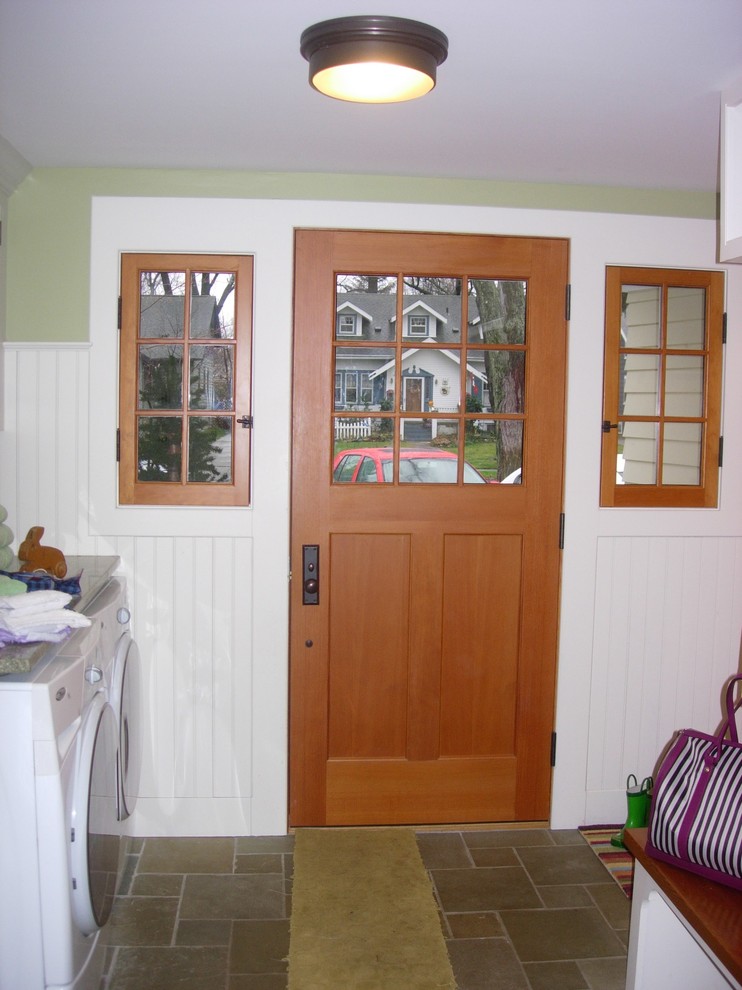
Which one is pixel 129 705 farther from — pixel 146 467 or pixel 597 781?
pixel 597 781

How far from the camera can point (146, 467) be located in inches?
127

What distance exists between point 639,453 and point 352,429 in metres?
1.08

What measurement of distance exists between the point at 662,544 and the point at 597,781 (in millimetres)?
935

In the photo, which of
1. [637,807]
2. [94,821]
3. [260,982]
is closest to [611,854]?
[637,807]

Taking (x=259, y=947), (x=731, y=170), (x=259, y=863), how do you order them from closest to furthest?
(x=731, y=170) → (x=259, y=947) → (x=259, y=863)

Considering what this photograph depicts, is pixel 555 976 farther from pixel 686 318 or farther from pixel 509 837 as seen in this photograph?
pixel 686 318

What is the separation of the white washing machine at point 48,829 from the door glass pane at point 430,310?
173 cm

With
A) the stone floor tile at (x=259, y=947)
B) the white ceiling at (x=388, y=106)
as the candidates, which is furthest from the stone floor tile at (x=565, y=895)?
the white ceiling at (x=388, y=106)

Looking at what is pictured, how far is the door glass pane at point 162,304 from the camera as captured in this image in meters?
3.18

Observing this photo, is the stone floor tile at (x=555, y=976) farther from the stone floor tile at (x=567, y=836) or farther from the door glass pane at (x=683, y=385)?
the door glass pane at (x=683, y=385)

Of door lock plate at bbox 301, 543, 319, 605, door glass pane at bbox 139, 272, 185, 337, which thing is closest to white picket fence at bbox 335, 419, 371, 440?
door lock plate at bbox 301, 543, 319, 605

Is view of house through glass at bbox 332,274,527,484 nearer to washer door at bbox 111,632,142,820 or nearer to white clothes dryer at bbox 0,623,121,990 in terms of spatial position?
washer door at bbox 111,632,142,820

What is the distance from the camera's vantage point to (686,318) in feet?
11.0

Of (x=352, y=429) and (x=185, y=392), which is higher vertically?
(x=185, y=392)
